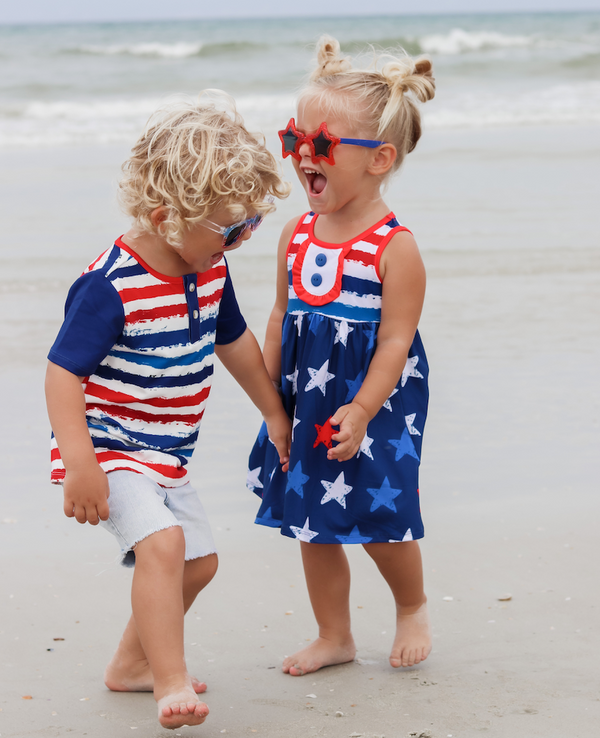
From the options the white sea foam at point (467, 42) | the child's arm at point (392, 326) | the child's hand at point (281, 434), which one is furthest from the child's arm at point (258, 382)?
the white sea foam at point (467, 42)

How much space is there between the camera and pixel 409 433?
2.15m

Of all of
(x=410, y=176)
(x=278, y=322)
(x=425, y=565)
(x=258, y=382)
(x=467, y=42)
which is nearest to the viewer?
(x=258, y=382)

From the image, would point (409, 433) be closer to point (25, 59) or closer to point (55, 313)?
point (55, 313)

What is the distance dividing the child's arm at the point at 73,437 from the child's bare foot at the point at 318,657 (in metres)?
0.73

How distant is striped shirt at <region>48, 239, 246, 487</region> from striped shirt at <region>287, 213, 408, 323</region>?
21 centimetres

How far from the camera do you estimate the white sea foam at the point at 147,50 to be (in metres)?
24.5

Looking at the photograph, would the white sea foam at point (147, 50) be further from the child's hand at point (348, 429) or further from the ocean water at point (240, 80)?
the child's hand at point (348, 429)

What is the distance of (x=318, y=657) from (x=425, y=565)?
623 mm

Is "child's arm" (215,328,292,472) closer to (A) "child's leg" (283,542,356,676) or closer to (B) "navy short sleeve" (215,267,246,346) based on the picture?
(B) "navy short sleeve" (215,267,246,346)

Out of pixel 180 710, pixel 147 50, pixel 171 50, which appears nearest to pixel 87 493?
pixel 180 710

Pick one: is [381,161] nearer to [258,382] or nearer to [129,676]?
[258,382]

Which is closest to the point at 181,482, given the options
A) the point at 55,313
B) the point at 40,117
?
the point at 55,313

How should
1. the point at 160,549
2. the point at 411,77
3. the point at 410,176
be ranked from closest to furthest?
the point at 160,549, the point at 411,77, the point at 410,176

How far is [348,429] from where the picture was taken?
1.96 meters
